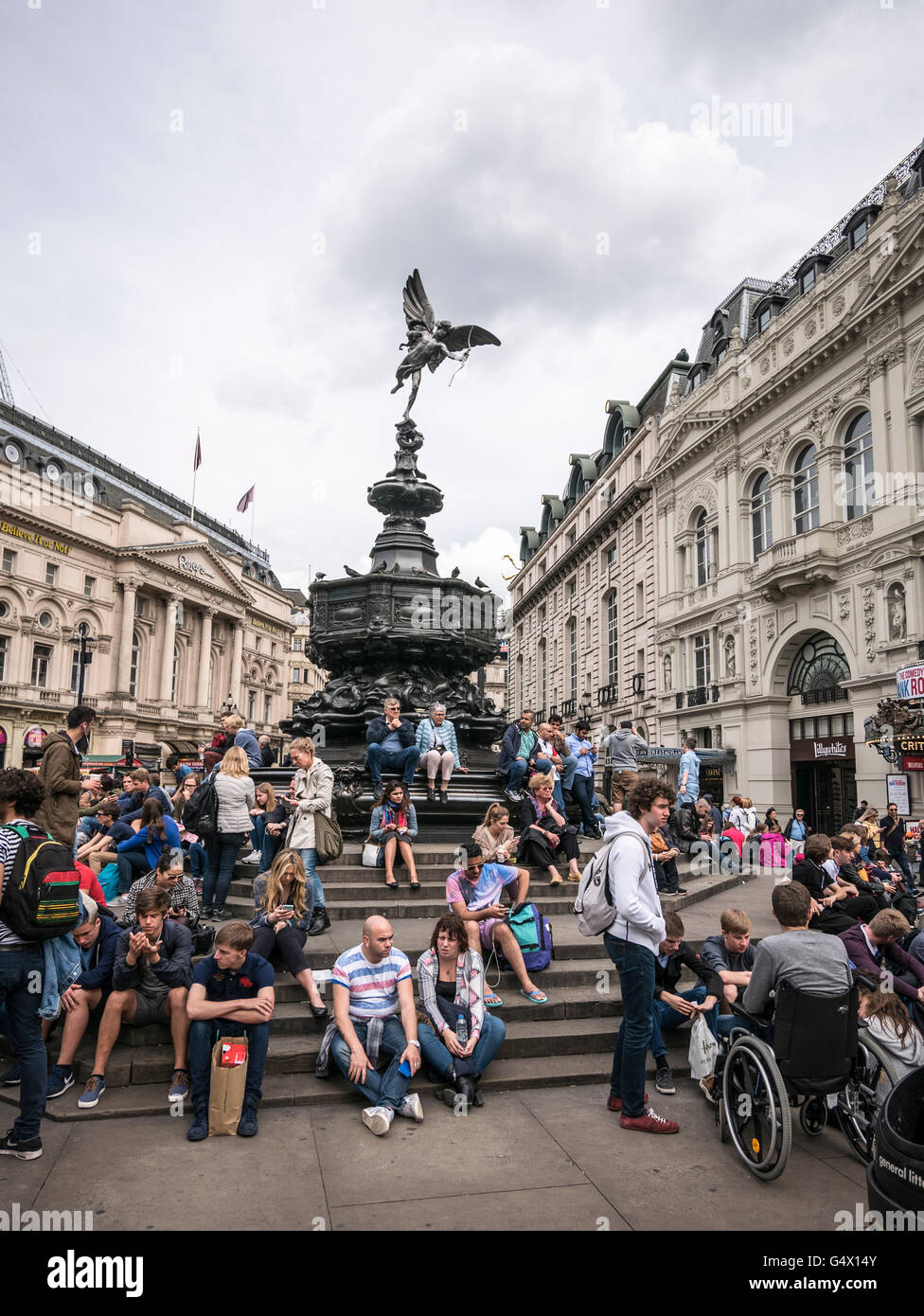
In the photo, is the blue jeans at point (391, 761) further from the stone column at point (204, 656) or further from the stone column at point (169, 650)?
the stone column at point (204, 656)

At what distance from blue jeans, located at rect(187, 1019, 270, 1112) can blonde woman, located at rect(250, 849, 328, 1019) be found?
75 centimetres

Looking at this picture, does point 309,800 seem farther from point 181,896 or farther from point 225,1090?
point 225,1090

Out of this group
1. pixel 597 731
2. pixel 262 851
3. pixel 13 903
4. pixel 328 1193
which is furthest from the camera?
pixel 597 731

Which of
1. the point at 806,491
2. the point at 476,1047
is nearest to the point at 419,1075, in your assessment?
the point at 476,1047

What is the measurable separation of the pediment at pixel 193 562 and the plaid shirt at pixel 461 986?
194 feet

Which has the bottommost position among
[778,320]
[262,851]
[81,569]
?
[262,851]

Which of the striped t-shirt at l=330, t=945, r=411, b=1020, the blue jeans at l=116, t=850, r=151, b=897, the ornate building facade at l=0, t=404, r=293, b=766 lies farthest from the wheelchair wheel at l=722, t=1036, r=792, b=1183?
the ornate building facade at l=0, t=404, r=293, b=766

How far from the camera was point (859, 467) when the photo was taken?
25719 mm

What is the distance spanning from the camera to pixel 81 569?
183 feet

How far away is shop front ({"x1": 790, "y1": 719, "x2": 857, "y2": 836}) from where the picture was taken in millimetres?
25562

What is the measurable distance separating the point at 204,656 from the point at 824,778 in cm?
5443
